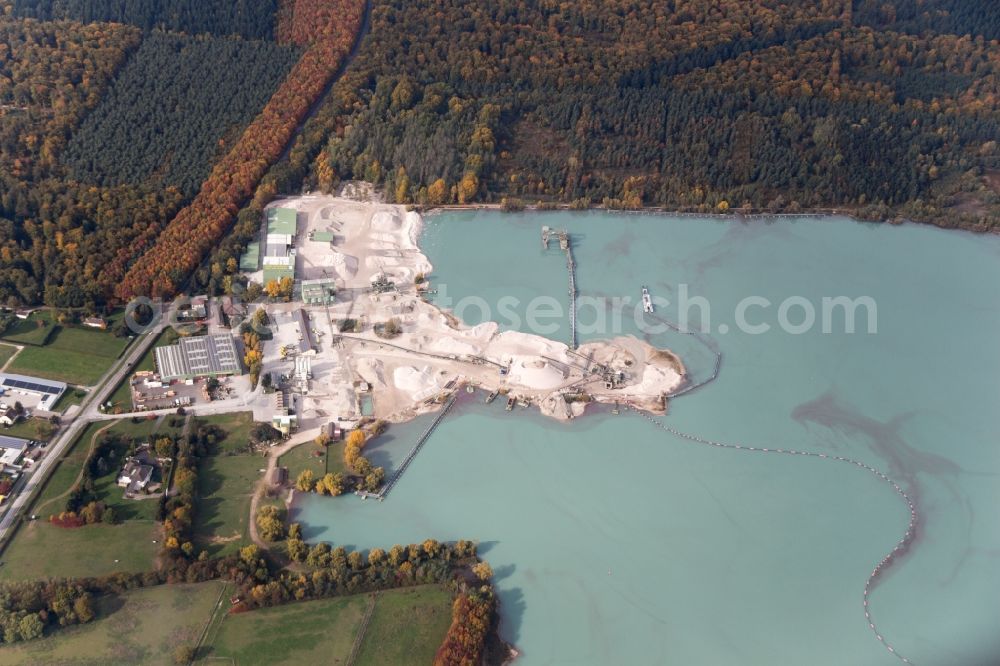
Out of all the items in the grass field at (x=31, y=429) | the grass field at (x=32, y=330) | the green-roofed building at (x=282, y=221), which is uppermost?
the green-roofed building at (x=282, y=221)

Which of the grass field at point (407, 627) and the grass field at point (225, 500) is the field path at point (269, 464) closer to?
the grass field at point (225, 500)

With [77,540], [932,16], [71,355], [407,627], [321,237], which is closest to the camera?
[407,627]

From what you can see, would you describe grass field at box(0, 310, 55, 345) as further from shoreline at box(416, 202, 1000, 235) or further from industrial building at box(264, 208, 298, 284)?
shoreline at box(416, 202, 1000, 235)

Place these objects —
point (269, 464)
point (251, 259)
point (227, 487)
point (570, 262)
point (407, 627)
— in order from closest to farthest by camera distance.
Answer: point (407, 627) < point (227, 487) < point (269, 464) < point (251, 259) < point (570, 262)

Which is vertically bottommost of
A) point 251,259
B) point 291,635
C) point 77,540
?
point 291,635

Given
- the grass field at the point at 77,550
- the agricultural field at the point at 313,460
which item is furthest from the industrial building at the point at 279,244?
the grass field at the point at 77,550

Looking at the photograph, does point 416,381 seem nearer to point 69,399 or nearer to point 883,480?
point 69,399

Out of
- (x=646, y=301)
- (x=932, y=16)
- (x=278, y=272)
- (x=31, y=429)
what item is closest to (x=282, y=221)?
(x=278, y=272)
